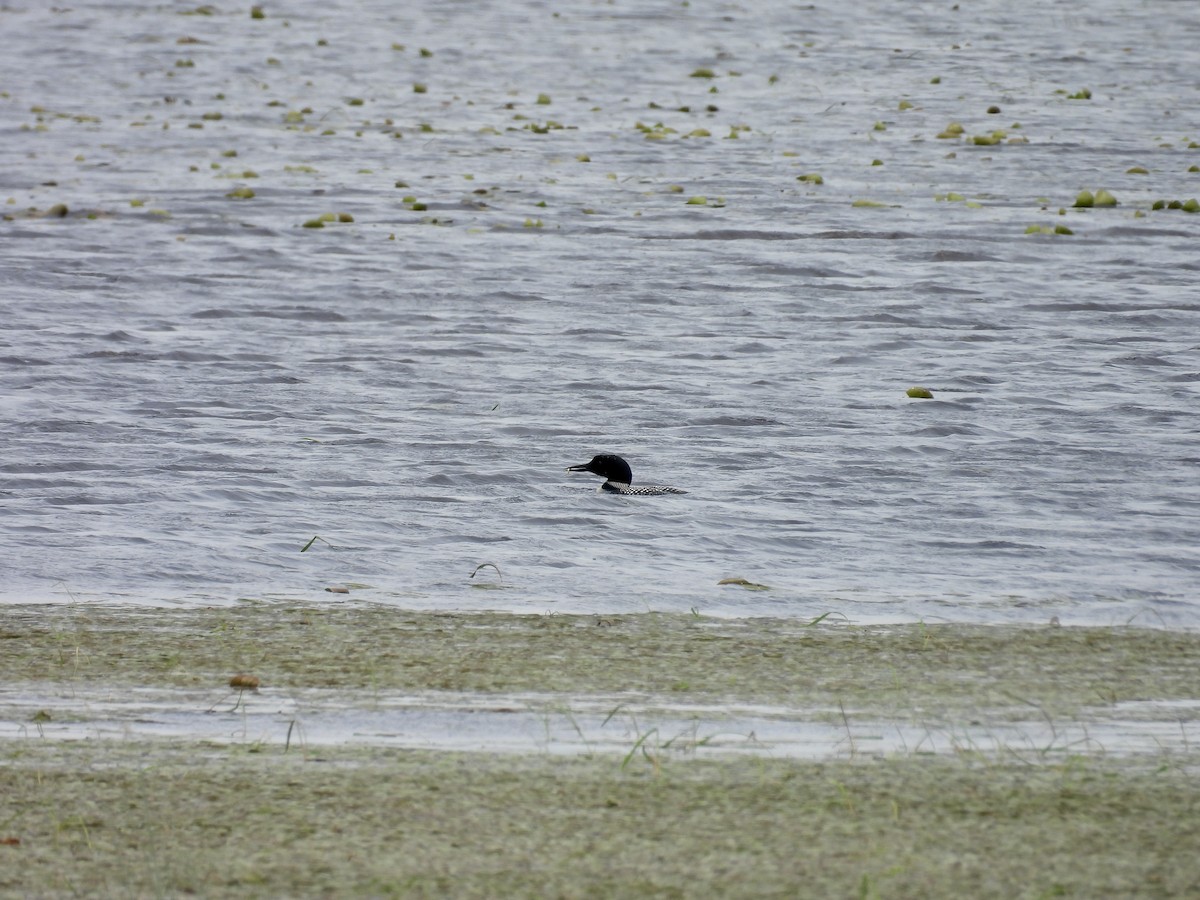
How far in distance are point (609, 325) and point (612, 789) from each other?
8.33 meters

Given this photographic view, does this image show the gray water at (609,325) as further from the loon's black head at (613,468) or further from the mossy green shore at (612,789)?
the mossy green shore at (612,789)

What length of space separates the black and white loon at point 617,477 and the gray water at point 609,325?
0.14 metres

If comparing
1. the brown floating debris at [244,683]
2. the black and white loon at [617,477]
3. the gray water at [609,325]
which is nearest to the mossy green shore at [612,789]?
the brown floating debris at [244,683]

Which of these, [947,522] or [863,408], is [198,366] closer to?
[863,408]

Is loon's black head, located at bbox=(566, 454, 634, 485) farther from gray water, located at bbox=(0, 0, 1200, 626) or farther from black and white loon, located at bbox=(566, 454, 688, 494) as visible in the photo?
gray water, located at bbox=(0, 0, 1200, 626)

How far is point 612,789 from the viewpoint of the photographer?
191 inches

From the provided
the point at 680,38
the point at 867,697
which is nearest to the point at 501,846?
the point at 867,697

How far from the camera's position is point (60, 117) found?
22.2 metres

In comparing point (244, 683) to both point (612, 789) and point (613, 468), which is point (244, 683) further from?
point (613, 468)

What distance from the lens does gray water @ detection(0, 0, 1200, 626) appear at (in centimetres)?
768

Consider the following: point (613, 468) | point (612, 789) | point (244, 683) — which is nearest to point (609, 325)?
point (613, 468)

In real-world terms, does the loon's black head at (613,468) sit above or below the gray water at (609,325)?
above

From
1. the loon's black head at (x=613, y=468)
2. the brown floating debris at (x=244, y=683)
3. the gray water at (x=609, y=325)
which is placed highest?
the brown floating debris at (x=244, y=683)

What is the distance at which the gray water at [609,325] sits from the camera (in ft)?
25.2
